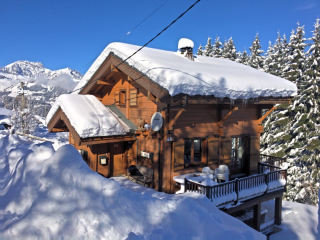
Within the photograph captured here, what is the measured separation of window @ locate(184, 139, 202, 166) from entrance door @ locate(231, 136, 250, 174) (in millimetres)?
2116

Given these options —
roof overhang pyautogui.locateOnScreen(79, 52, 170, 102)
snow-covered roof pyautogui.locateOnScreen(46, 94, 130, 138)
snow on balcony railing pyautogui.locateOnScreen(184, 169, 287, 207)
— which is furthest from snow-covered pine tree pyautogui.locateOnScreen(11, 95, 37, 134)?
snow on balcony railing pyautogui.locateOnScreen(184, 169, 287, 207)

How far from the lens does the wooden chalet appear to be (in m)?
7.65

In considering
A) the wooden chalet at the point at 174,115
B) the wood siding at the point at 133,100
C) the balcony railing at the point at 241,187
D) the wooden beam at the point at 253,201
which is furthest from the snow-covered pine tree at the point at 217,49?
the wooden beam at the point at 253,201

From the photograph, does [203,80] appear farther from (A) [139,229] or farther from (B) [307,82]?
(B) [307,82]

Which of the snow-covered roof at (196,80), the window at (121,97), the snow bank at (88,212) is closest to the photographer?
the snow bank at (88,212)

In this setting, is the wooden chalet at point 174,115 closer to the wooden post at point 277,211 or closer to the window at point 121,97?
the window at point 121,97

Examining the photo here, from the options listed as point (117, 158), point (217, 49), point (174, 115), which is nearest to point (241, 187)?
point (174, 115)

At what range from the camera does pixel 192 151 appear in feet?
29.7

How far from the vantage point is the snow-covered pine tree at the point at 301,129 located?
60.2 feet

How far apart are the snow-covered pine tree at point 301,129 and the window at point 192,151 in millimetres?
13492

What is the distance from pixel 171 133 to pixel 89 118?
3438 mm

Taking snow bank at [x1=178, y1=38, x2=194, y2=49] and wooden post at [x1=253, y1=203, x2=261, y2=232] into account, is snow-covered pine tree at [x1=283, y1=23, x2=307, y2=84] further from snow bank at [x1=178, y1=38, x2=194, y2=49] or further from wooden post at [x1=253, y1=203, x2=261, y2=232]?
wooden post at [x1=253, y1=203, x2=261, y2=232]

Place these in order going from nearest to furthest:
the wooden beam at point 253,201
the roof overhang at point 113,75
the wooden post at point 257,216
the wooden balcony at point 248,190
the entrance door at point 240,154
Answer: the roof overhang at point 113,75, the wooden balcony at point 248,190, the wooden beam at point 253,201, the wooden post at point 257,216, the entrance door at point 240,154

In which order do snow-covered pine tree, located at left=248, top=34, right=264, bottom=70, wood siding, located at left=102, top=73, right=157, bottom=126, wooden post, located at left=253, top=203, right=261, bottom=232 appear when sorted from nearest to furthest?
wood siding, located at left=102, top=73, right=157, bottom=126 → wooden post, located at left=253, top=203, right=261, bottom=232 → snow-covered pine tree, located at left=248, top=34, right=264, bottom=70
